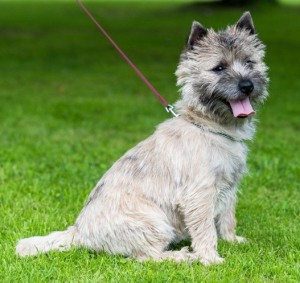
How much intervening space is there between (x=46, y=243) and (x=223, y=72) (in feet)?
6.82

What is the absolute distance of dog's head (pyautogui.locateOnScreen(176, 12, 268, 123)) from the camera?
218 inches

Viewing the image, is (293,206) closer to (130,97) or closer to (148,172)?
(148,172)

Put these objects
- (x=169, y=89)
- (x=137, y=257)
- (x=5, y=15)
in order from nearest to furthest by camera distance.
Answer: (x=137, y=257) < (x=169, y=89) < (x=5, y=15)

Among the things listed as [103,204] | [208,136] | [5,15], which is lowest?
[5,15]

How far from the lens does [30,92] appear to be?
15.5 metres

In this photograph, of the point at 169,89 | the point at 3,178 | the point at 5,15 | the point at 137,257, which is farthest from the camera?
the point at 5,15

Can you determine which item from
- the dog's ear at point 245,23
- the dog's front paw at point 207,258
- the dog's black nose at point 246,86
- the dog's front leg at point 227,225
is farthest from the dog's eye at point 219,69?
the dog's front paw at point 207,258

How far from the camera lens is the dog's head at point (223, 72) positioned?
5.54m

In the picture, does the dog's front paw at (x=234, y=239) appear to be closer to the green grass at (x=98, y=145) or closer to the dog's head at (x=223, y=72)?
the green grass at (x=98, y=145)

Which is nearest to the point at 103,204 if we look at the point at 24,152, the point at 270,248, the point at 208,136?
the point at 208,136

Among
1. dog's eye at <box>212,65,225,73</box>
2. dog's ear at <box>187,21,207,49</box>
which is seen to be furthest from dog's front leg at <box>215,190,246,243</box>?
dog's ear at <box>187,21,207,49</box>

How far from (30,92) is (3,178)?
746cm

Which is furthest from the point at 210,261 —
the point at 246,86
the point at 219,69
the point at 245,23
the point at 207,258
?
the point at 245,23

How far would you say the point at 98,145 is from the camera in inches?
412
